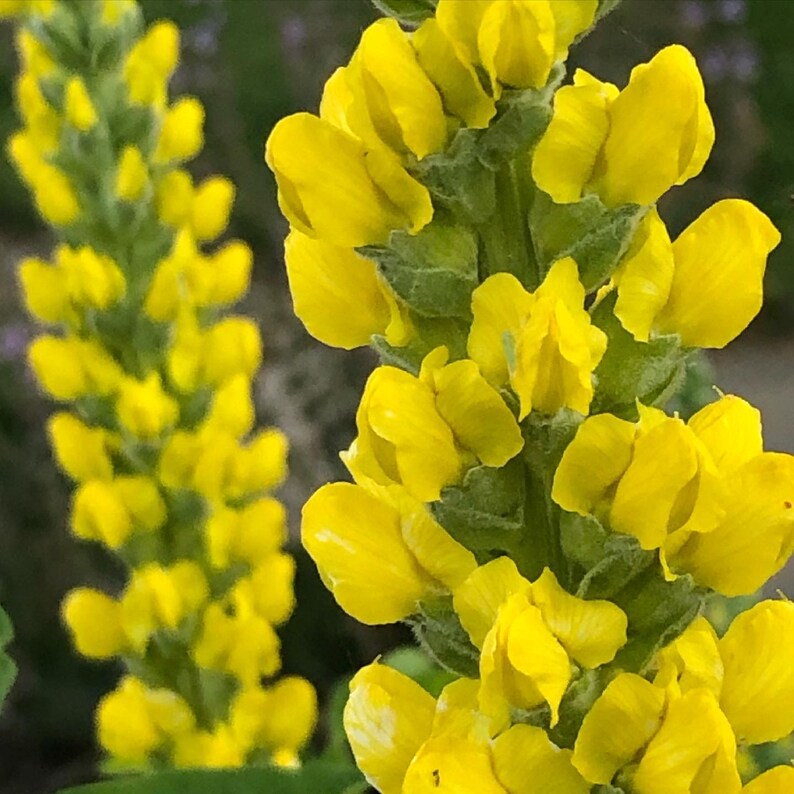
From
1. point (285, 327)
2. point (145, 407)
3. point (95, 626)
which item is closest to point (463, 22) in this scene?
point (145, 407)

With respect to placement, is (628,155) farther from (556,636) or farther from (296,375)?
(296,375)

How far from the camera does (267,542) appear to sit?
734 millimetres

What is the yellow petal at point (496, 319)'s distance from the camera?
0.31 metres

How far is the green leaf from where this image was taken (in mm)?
423

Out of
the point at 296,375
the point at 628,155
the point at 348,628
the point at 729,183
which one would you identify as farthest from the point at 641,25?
the point at 628,155

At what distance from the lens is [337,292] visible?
13.5 inches

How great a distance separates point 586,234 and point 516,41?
5cm

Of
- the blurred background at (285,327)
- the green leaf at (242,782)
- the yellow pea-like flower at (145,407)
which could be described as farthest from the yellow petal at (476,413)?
the blurred background at (285,327)

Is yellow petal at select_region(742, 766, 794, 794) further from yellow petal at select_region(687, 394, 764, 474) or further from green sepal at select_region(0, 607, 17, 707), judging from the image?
green sepal at select_region(0, 607, 17, 707)

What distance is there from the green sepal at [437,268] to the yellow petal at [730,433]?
0.06m

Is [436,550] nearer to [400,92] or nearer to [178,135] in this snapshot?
[400,92]

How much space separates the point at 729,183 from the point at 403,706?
149cm

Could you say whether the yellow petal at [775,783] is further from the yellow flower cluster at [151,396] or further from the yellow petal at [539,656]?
the yellow flower cluster at [151,396]

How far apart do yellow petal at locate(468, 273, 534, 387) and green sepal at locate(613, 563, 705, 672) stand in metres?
0.06
